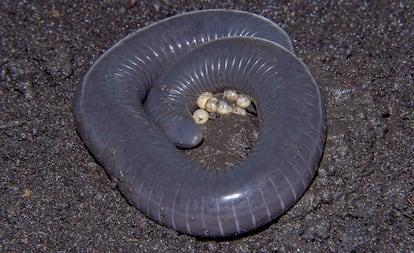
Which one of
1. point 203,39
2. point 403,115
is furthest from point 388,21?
point 203,39

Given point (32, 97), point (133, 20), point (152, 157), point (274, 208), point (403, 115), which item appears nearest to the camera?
point (274, 208)

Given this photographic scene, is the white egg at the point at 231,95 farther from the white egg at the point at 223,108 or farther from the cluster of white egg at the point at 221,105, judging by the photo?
the white egg at the point at 223,108

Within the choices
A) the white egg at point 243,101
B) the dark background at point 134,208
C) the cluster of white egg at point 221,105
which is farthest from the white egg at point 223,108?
the dark background at point 134,208

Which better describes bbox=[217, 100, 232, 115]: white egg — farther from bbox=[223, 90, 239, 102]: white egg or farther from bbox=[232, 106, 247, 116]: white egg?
bbox=[223, 90, 239, 102]: white egg

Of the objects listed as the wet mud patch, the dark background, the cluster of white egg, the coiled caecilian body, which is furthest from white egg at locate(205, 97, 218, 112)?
the dark background

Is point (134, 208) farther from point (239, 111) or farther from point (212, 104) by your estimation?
point (239, 111)

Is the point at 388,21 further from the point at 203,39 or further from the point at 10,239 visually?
the point at 10,239
